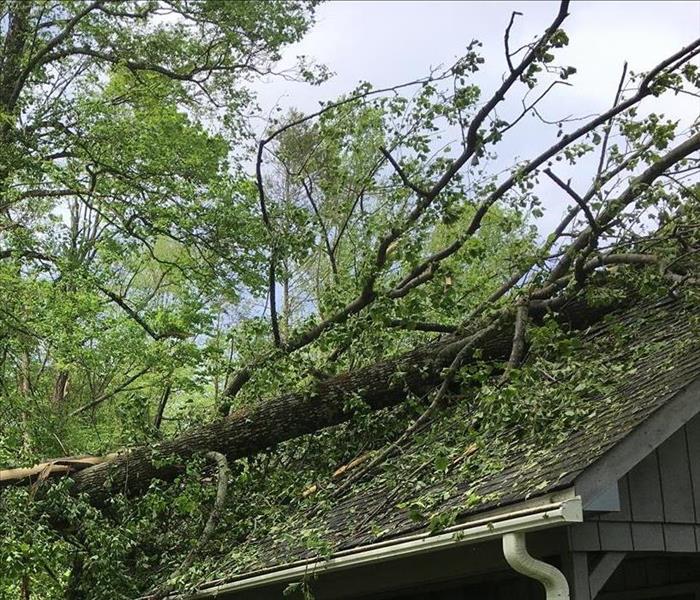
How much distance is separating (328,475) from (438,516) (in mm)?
3697

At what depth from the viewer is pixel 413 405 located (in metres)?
7.59

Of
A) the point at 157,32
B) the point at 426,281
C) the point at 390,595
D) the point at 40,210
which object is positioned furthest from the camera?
the point at 40,210

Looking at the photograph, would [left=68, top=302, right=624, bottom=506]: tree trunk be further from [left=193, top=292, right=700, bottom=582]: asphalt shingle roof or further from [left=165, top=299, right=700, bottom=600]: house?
[left=165, top=299, right=700, bottom=600]: house

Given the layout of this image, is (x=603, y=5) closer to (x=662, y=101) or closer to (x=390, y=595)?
(x=662, y=101)

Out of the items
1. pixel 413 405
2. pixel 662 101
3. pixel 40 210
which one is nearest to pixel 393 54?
pixel 662 101

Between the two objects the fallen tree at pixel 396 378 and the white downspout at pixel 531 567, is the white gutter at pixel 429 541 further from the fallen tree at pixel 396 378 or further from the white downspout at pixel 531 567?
the fallen tree at pixel 396 378

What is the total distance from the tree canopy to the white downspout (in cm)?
131

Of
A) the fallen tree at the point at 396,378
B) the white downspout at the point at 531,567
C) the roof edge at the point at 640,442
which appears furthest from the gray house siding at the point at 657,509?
the fallen tree at the point at 396,378

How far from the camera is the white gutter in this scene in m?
3.92

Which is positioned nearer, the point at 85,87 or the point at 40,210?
the point at 85,87

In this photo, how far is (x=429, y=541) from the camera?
15.2 feet

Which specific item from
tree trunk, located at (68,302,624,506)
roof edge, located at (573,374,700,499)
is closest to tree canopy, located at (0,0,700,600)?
tree trunk, located at (68,302,624,506)

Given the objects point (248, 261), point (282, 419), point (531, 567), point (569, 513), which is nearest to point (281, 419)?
point (282, 419)

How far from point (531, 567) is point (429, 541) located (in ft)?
2.11
